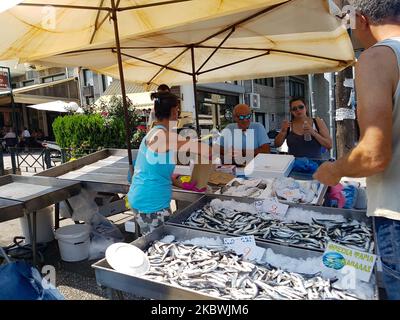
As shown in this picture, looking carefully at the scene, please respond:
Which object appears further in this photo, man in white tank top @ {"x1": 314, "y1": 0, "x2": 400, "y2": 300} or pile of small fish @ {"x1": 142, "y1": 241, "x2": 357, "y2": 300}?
pile of small fish @ {"x1": 142, "y1": 241, "x2": 357, "y2": 300}

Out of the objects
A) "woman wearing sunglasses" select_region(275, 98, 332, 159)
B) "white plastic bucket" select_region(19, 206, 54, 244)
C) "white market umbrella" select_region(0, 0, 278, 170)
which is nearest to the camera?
"white market umbrella" select_region(0, 0, 278, 170)

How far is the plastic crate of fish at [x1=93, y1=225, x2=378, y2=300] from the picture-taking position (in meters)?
1.70

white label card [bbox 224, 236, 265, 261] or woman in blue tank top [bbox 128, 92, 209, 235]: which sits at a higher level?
woman in blue tank top [bbox 128, 92, 209, 235]

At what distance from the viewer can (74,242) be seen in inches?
162

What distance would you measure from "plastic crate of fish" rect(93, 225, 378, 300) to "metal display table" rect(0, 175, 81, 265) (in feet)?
5.38

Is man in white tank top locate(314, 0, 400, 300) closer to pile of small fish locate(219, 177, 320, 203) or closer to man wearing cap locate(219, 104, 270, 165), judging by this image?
pile of small fish locate(219, 177, 320, 203)

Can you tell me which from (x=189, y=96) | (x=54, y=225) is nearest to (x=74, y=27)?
(x=54, y=225)

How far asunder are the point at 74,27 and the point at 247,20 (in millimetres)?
2180

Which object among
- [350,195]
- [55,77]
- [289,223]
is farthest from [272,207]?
[55,77]

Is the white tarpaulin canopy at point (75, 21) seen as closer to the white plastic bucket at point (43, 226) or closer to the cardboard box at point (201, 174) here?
the cardboard box at point (201, 174)

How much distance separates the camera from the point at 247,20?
398 centimetres

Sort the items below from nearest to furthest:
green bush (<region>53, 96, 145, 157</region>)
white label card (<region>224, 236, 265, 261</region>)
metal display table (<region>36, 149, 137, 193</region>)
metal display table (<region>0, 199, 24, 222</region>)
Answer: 1. white label card (<region>224, 236, 265, 261</region>)
2. metal display table (<region>0, 199, 24, 222</region>)
3. metal display table (<region>36, 149, 137, 193</region>)
4. green bush (<region>53, 96, 145, 157</region>)

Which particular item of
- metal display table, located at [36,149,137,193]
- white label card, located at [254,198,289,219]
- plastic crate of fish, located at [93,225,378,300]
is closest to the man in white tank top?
plastic crate of fish, located at [93,225,378,300]
